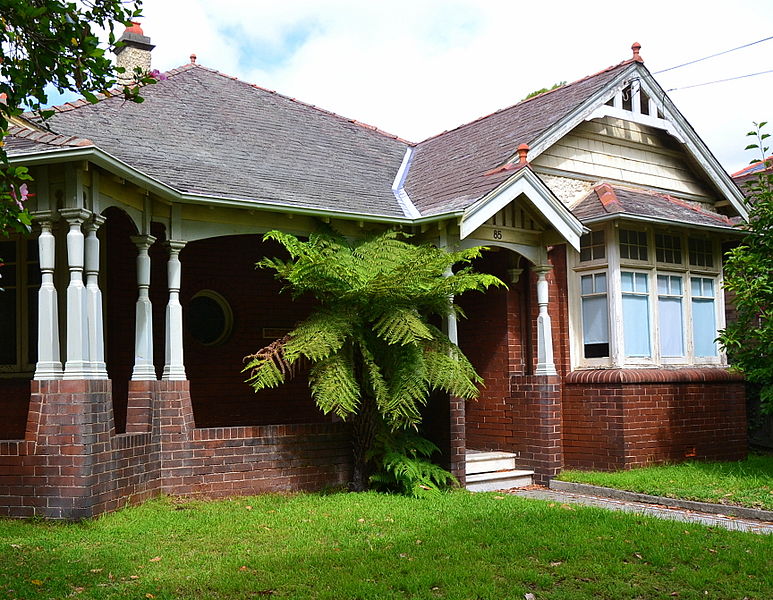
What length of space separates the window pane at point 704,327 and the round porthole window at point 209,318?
7.23 meters

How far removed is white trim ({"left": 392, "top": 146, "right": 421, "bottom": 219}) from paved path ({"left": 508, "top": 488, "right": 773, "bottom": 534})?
13.2 feet

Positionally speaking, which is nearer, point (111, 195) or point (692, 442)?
point (111, 195)

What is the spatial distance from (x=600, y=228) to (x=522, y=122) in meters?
2.29

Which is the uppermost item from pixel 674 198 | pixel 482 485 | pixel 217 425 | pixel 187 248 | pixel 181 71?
pixel 181 71

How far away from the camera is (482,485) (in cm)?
1160

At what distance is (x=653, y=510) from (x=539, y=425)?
2595 mm

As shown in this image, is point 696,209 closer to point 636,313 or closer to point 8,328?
point 636,313

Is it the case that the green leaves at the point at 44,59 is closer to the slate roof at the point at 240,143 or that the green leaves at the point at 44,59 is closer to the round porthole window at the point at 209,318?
the slate roof at the point at 240,143

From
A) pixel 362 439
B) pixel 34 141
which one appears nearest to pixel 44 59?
pixel 34 141

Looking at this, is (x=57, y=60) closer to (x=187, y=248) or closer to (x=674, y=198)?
(x=187, y=248)

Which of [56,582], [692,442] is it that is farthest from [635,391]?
[56,582]

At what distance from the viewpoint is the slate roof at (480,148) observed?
11805 millimetres

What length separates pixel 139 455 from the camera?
9.08 meters

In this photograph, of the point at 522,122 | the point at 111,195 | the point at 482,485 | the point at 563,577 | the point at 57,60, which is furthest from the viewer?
the point at 522,122
